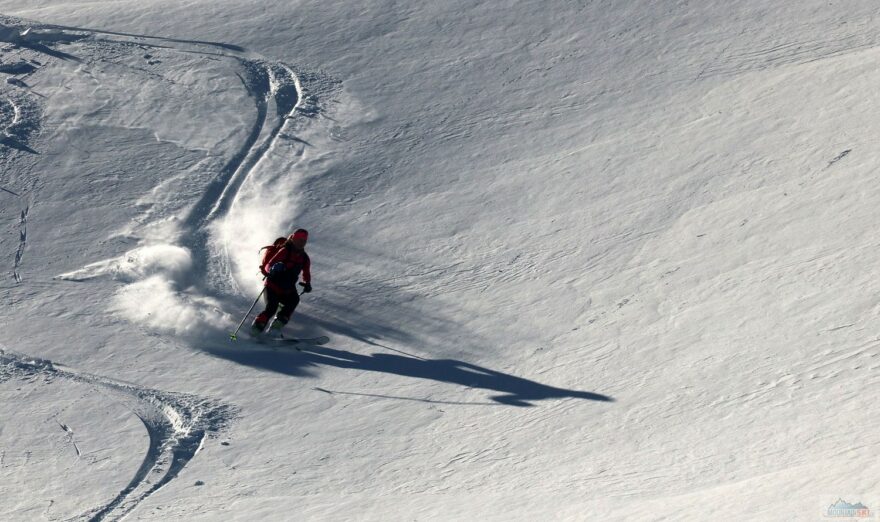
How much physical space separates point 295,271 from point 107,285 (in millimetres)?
2267

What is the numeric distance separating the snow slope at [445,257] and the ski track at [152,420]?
1.1 inches

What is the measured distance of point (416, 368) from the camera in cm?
1007

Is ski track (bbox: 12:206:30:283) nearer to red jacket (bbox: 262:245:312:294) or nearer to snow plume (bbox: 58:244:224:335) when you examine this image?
snow plume (bbox: 58:244:224:335)

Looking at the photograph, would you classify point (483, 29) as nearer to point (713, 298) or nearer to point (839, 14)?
point (839, 14)

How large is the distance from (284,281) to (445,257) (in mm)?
1986

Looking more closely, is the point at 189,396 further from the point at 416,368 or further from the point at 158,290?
the point at 416,368

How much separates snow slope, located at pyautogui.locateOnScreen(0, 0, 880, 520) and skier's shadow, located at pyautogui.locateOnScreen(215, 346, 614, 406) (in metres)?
0.04

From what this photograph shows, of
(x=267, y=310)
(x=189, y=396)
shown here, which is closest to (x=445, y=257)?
(x=267, y=310)

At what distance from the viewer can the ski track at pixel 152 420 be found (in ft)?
28.8

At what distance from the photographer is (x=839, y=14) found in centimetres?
1404

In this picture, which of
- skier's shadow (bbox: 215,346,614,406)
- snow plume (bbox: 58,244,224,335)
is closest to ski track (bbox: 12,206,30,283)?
snow plume (bbox: 58,244,224,335)

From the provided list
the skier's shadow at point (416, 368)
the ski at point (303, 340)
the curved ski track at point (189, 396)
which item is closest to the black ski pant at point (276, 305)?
the ski at point (303, 340)

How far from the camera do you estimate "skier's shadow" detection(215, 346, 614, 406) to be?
31.3 feet

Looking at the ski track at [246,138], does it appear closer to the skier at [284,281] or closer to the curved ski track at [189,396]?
the curved ski track at [189,396]
